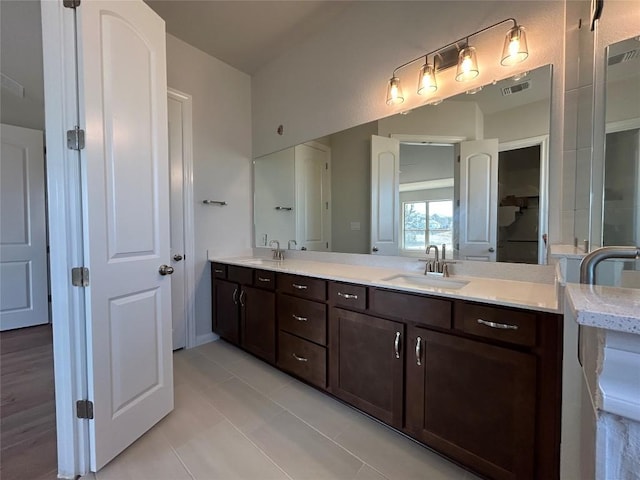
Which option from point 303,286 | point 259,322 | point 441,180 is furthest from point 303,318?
point 441,180

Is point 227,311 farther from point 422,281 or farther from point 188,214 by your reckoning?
point 422,281

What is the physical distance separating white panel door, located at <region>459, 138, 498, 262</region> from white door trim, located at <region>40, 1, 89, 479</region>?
6.82 feet

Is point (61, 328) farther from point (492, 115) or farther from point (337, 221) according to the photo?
point (492, 115)

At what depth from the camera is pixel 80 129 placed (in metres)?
1.29

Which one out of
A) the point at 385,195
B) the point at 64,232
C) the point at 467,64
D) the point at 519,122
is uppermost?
the point at 467,64

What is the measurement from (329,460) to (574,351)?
3.91 feet

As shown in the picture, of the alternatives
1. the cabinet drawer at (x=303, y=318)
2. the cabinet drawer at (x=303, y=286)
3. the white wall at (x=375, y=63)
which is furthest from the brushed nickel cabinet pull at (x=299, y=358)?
the white wall at (x=375, y=63)

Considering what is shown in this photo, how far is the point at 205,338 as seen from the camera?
9.59 feet

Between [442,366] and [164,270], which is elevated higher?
[164,270]

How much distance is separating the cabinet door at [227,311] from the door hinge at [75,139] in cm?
161

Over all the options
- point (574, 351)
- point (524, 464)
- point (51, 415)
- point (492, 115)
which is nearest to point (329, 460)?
point (524, 464)

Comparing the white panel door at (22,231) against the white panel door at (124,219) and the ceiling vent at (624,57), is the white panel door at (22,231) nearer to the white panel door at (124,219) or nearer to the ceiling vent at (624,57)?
the white panel door at (124,219)

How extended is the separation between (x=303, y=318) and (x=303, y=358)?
29 cm

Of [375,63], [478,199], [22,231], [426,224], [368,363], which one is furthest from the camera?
[22,231]
